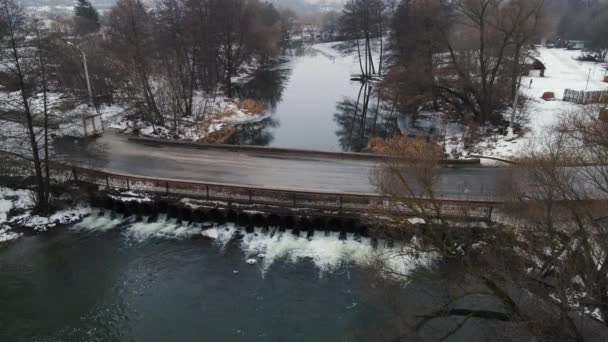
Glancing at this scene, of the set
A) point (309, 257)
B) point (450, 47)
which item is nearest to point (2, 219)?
point (309, 257)

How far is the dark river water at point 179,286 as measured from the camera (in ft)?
51.8

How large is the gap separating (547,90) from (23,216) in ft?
139

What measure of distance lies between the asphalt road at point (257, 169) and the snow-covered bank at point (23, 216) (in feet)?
10.00

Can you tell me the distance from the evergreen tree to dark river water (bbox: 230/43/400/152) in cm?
2368

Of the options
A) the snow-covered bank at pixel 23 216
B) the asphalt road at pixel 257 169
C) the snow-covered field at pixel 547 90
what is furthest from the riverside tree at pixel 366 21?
the snow-covered bank at pixel 23 216

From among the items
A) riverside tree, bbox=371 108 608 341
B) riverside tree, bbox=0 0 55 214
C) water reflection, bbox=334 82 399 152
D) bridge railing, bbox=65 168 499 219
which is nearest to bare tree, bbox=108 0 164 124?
riverside tree, bbox=0 0 55 214

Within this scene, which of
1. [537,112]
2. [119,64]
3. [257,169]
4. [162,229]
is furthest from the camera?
[119,64]

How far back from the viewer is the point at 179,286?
17.9m

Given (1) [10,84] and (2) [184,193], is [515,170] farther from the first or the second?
(1) [10,84]

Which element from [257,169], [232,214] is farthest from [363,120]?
[232,214]

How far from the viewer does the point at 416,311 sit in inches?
609

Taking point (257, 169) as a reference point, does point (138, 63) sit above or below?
above

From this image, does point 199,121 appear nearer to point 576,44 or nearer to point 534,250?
point 534,250

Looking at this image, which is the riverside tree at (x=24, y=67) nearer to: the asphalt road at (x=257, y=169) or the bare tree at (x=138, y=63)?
the asphalt road at (x=257, y=169)
